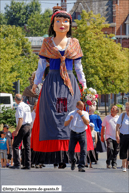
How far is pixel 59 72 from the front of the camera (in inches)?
380

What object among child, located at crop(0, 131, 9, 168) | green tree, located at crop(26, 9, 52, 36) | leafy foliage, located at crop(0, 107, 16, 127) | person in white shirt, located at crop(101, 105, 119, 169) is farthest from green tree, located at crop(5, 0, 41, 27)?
person in white shirt, located at crop(101, 105, 119, 169)

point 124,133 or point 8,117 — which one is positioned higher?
point 124,133

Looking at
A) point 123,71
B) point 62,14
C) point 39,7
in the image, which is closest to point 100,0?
point 123,71

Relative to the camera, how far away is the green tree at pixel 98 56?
1706 inches

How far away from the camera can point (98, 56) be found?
146 ft

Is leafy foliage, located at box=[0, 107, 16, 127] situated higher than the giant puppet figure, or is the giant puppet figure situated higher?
the giant puppet figure

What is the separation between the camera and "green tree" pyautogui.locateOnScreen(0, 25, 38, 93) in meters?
46.1

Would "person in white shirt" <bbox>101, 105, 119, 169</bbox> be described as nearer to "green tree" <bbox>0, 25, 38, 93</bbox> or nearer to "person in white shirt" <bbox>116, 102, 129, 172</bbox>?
"person in white shirt" <bbox>116, 102, 129, 172</bbox>

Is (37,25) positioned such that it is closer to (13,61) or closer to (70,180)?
(13,61)

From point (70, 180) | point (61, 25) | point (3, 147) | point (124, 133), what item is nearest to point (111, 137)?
point (124, 133)

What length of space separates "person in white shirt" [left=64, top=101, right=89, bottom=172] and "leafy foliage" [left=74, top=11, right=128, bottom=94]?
33.7 meters

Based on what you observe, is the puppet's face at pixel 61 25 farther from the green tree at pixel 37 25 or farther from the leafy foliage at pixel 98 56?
the green tree at pixel 37 25

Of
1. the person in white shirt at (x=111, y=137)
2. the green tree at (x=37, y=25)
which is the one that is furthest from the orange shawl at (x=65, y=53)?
the green tree at (x=37, y=25)

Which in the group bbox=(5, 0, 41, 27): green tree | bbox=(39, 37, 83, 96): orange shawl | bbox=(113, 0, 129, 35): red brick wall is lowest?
bbox=(39, 37, 83, 96): orange shawl
